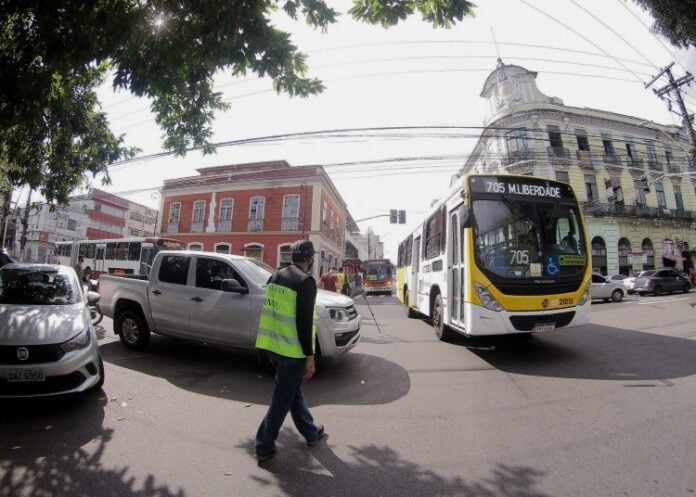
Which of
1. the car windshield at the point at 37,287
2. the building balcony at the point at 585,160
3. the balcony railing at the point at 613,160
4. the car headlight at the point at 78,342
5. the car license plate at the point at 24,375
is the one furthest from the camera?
the balcony railing at the point at 613,160

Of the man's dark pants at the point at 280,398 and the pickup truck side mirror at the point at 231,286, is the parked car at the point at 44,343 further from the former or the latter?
the man's dark pants at the point at 280,398

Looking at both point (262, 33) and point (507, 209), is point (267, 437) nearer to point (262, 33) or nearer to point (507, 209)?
point (262, 33)

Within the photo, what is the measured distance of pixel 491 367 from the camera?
17.2 ft

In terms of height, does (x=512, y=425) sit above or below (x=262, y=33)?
below

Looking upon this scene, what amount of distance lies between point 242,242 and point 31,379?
2533 centimetres

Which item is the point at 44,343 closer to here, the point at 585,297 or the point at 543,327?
the point at 543,327

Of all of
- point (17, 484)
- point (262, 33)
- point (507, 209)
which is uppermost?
point (262, 33)

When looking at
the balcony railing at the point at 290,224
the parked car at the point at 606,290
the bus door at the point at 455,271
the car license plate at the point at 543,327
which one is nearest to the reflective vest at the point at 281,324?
the bus door at the point at 455,271

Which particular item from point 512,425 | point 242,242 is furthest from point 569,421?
point 242,242

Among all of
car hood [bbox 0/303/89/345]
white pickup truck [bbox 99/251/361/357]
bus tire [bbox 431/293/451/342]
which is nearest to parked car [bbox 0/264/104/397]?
car hood [bbox 0/303/89/345]

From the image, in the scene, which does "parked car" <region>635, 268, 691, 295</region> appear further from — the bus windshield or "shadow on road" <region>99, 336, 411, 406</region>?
"shadow on road" <region>99, 336, 411, 406</region>

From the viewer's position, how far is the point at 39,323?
147 inches

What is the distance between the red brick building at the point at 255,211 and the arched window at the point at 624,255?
24.0 m

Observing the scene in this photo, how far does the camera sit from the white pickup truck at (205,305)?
16.0ft
